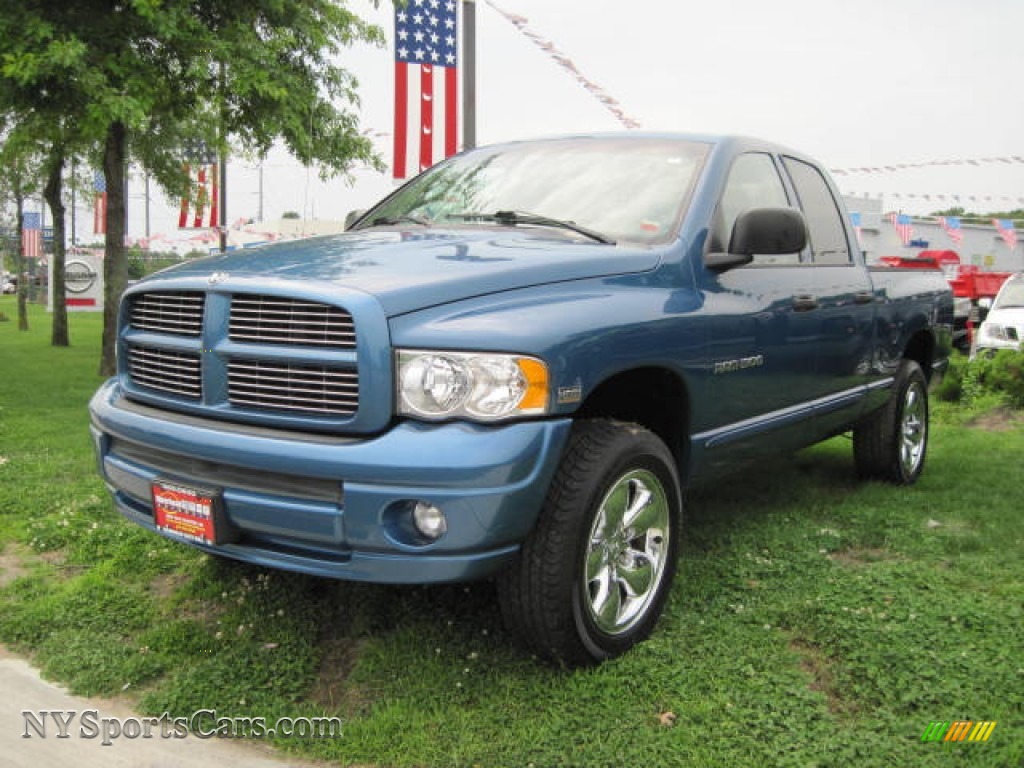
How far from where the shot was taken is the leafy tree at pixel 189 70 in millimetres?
8203

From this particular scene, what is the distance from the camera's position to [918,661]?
3051 mm

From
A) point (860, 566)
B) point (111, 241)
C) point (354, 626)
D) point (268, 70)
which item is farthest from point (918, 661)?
point (111, 241)

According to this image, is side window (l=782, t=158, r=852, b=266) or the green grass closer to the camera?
the green grass

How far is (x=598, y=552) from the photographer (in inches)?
117

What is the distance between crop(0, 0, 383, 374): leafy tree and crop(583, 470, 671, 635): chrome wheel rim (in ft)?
17.3

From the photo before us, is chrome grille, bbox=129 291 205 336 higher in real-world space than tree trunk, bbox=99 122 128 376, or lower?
lower

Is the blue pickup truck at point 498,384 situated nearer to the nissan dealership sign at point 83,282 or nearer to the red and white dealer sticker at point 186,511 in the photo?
the red and white dealer sticker at point 186,511

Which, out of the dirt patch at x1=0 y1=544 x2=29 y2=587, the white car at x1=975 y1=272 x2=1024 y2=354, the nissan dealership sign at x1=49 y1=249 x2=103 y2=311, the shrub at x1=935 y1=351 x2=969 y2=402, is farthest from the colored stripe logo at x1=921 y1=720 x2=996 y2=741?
the nissan dealership sign at x1=49 y1=249 x2=103 y2=311

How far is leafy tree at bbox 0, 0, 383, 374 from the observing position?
26.9ft

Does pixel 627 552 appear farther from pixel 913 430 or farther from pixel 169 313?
pixel 913 430

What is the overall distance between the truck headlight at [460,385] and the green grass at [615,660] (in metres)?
0.92

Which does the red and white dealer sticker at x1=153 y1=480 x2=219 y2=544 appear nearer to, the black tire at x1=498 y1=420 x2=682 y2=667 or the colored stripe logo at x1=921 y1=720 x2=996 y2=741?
the black tire at x1=498 y1=420 x2=682 y2=667

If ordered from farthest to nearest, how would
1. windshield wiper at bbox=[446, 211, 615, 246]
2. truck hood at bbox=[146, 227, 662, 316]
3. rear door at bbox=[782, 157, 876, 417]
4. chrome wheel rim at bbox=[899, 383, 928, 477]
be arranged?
chrome wheel rim at bbox=[899, 383, 928, 477] → rear door at bbox=[782, 157, 876, 417] → windshield wiper at bbox=[446, 211, 615, 246] → truck hood at bbox=[146, 227, 662, 316]

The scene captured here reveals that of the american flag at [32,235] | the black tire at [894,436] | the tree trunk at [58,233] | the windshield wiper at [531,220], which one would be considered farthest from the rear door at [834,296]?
the american flag at [32,235]
